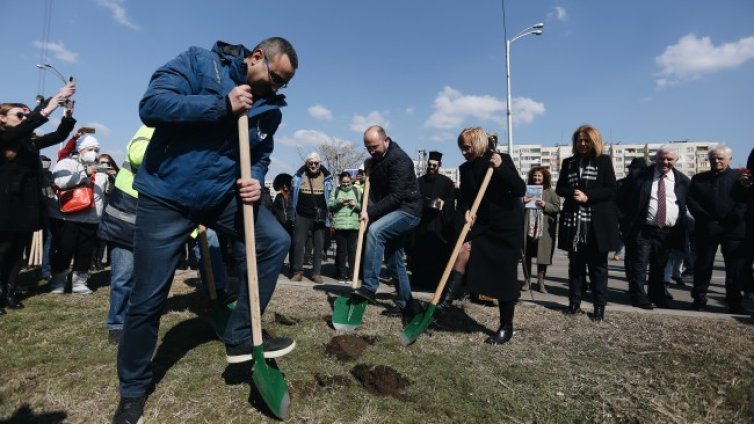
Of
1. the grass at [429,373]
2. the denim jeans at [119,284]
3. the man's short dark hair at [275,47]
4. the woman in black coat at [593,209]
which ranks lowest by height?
the grass at [429,373]

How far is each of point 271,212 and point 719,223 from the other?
5.40 m

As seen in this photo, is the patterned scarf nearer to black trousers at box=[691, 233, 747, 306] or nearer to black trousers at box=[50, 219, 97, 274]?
black trousers at box=[691, 233, 747, 306]

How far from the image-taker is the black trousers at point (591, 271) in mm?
4621

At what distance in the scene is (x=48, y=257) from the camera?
6312mm

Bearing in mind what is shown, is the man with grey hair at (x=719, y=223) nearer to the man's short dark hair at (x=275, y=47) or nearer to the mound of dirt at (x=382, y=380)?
the mound of dirt at (x=382, y=380)

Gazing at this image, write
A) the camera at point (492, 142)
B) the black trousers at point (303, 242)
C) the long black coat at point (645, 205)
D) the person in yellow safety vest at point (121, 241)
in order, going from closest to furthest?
the person in yellow safety vest at point (121, 241)
the camera at point (492, 142)
the long black coat at point (645, 205)
the black trousers at point (303, 242)

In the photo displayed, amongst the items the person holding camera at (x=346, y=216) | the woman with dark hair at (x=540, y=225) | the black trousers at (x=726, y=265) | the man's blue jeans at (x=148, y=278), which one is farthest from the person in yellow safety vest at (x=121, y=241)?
the black trousers at (x=726, y=265)

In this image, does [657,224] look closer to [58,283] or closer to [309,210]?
[309,210]

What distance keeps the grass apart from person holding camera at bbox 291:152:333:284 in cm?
268

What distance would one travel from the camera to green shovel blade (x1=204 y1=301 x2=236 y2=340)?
341cm

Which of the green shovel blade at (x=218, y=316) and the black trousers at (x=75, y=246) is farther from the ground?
the black trousers at (x=75, y=246)

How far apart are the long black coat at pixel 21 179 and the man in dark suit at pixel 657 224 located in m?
6.67

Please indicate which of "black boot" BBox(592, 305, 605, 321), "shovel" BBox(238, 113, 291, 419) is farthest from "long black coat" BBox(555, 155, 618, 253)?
"shovel" BBox(238, 113, 291, 419)

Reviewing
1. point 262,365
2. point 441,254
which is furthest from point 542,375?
point 441,254
